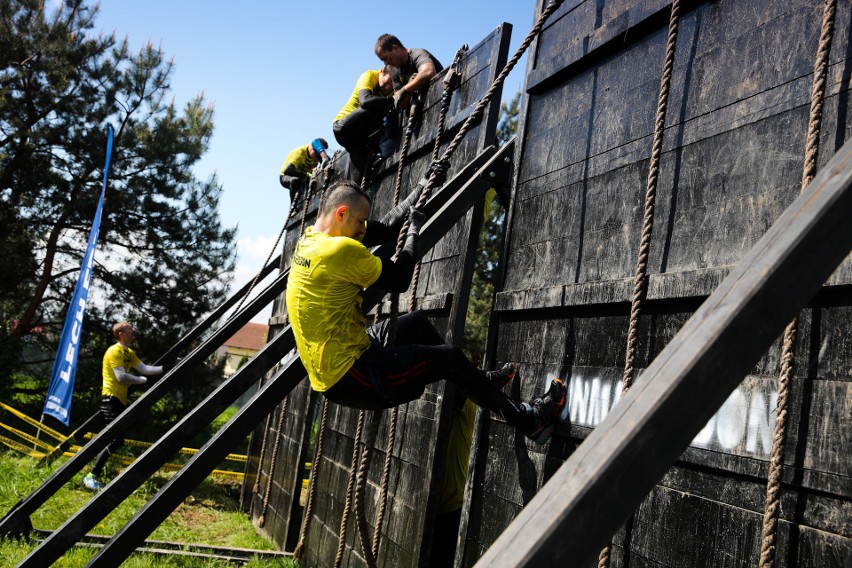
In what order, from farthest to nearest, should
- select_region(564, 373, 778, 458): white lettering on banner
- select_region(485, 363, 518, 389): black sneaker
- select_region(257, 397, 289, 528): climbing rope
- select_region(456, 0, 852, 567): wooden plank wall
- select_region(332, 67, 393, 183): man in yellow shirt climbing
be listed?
select_region(257, 397, 289, 528): climbing rope → select_region(332, 67, 393, 183): man in yellow shirt climbing → select_region(485, 363, 518, 389): black sneaker → select_region(564, 373, 778, 458): white lettering on banner → select_region(456, 0, 852, 567): wooden plank wall

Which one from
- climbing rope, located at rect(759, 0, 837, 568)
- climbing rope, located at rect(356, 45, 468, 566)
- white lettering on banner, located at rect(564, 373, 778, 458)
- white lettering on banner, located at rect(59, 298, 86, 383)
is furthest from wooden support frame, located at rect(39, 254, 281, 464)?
climbing rope, located at rect(759, 0, 837, 568)

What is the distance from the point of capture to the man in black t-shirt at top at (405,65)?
5.99 metres

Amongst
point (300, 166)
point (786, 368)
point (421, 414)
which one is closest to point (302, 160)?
point (300, 166)

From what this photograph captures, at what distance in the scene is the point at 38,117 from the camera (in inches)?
690

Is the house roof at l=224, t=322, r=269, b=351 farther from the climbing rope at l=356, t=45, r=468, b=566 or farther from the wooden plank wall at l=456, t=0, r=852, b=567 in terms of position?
the wooden plank wall at l=456, t=0, r=852, b=567

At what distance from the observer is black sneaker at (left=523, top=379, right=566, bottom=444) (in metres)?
3.35

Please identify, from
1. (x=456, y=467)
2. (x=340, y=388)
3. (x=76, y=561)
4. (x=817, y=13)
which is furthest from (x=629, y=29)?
(x=76, y=561)

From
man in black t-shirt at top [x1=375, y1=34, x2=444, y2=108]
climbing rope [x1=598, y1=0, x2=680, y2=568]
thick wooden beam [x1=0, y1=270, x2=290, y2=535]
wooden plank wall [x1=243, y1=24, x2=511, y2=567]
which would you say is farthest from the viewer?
man in black t-shirt at top [x1=375, y1=34, x2=444, y2=108]

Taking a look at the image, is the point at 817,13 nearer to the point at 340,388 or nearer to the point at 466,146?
the point at 340,388

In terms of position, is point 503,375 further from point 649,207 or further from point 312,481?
point 312,481

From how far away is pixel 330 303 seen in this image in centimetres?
360

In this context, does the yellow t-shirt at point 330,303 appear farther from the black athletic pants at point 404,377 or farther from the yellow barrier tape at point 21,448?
the yellow barrier tape at point 21,448

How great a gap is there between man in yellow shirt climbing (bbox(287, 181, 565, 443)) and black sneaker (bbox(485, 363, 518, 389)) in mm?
139

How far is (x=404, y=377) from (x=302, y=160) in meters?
7.09
